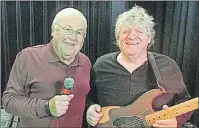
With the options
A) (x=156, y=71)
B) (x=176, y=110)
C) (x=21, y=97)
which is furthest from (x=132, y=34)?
(x=21, y=97)

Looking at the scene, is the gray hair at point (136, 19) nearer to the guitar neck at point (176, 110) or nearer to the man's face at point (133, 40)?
the man's face at point (133, 40)

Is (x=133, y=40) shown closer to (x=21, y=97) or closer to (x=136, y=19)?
(x=136, y=19)

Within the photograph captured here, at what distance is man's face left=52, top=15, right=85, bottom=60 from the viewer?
2.87ft

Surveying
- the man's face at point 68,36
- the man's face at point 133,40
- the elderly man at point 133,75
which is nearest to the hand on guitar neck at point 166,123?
the elderly man at point 133,75

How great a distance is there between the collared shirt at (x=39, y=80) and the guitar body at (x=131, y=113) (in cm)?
9

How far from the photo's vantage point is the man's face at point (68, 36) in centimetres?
88

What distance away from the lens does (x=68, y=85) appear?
89 centimetres

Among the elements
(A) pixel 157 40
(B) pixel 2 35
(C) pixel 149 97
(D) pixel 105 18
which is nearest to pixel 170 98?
(C) pixel 149 97

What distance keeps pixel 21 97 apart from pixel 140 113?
0.31 metres

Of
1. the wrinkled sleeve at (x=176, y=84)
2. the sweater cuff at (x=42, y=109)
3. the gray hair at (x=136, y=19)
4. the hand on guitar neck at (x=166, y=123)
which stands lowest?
the hand on guitar neck at (x=166, y=123)

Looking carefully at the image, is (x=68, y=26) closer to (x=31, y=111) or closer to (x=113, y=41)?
(x=113, y=41)

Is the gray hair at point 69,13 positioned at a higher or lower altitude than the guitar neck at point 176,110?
higher

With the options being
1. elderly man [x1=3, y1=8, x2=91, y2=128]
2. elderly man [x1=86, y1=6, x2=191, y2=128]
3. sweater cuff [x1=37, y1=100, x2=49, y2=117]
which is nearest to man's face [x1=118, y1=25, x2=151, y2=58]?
elderly man [x1=86, y1=6, x2=191, y2=128]

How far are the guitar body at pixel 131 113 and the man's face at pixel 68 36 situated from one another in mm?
181
